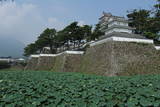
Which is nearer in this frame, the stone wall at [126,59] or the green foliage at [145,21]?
the stone wall at [126,59]

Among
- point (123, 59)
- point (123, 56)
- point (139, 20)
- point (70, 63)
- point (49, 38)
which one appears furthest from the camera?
point (49, 38)

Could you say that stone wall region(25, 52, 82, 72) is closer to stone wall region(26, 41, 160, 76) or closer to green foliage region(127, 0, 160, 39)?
stone wall region(26, 41, 160, 76)

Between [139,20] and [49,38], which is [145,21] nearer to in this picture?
[139,20]

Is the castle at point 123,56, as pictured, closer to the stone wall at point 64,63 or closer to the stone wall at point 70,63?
the stone wall at point 70,63

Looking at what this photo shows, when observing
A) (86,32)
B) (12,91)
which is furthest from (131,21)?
(12,91)

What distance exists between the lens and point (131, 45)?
14297 mm

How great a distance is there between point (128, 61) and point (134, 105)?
39.6 ft

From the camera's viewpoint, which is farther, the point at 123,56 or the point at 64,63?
the point at 64,63

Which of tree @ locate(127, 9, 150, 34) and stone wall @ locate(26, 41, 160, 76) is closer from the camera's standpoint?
stone wall @ locate(26, 41, 160, 76)

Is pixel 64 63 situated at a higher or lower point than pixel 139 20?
lower

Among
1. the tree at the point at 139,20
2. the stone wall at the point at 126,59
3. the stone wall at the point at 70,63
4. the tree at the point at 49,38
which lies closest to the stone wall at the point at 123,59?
the stone wall at the point at 126,59

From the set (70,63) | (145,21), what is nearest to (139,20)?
(145,21)

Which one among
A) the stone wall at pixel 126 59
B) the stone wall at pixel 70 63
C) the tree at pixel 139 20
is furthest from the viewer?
the tree at pixel 139 20

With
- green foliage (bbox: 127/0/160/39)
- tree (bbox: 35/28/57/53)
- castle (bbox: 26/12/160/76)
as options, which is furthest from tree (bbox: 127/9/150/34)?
tree (bbox: 35/28/57/53)
